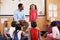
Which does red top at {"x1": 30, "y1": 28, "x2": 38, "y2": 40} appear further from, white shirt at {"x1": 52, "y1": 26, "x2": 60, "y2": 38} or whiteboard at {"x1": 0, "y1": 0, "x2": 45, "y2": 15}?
whiteboard at {"x1": 0, "y1": 0, "x2": 45, "y2": 15}

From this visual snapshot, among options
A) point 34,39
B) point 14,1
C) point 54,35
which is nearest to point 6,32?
point 34,39

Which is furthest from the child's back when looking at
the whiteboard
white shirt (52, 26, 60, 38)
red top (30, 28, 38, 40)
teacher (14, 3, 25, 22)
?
the whiteboard

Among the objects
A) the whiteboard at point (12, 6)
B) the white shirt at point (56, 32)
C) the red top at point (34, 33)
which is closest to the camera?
the white shirt at point (56, 32)

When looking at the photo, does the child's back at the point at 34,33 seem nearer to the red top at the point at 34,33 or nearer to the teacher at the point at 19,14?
the red top at the point at 34,33

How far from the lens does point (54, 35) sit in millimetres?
5117

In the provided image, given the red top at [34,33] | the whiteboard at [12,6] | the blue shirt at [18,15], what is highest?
the whiteboard at [12,6]

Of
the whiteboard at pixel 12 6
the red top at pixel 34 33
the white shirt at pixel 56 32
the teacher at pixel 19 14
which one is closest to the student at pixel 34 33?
the red top at pixel 34 33

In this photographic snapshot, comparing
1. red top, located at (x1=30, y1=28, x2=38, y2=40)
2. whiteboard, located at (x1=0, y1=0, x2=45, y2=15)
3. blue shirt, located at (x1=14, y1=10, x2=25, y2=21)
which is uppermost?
whiteboard, located at (x1=0, y1=0, x2=45, y2=15)

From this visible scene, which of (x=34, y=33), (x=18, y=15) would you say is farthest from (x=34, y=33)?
(x=18, y=15)

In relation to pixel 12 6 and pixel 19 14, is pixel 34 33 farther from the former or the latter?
pixel 12 6

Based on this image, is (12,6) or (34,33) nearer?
(34,33)

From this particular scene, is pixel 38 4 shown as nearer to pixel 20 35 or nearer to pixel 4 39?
pixel 4 39

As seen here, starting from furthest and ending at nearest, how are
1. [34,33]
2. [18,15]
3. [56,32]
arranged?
[18,15], [34,33], [56,32]

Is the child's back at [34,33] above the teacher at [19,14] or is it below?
below
